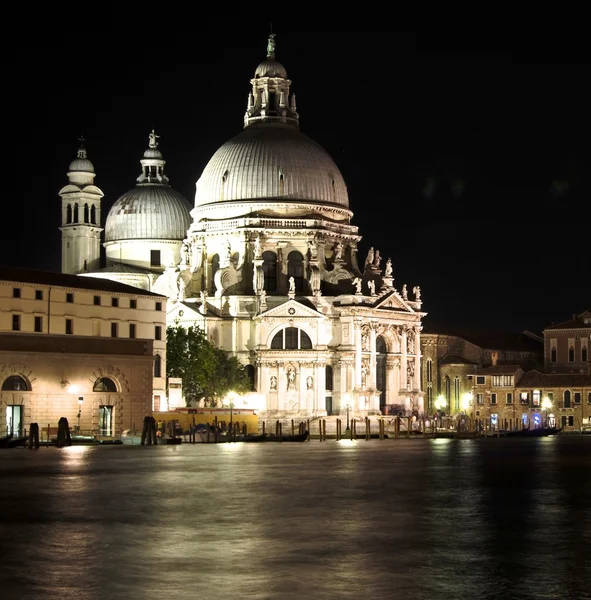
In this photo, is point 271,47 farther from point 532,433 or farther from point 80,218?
point 532,433

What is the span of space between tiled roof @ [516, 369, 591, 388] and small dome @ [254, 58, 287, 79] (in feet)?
92.1

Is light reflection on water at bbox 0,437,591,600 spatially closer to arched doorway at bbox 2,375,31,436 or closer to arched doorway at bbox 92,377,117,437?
arched doorway at bbox 2,375,31,436

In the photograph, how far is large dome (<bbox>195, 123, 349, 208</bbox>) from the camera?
314 feet

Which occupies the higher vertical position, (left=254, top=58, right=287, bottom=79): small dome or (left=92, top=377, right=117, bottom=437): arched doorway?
(left=254, top=58, right=287, bottom=79): small dome

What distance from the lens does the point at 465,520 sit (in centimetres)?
2511

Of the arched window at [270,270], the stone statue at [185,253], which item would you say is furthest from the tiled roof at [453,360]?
the stone statue at [185,253]

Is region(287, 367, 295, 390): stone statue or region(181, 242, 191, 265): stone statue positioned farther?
region(181, 242, 191, 265): stone statue

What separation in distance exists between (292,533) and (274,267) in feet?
241

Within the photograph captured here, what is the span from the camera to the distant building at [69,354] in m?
61.9

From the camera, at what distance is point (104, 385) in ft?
217

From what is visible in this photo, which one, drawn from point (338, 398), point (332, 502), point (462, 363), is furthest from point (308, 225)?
point (332, 502)

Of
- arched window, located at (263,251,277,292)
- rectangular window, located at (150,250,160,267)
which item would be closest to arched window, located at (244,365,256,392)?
arched window, located at (263,251,277,292)

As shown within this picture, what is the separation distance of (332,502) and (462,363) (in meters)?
81.1

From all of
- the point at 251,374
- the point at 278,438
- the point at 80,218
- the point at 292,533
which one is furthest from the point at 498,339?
the point at 292,533
